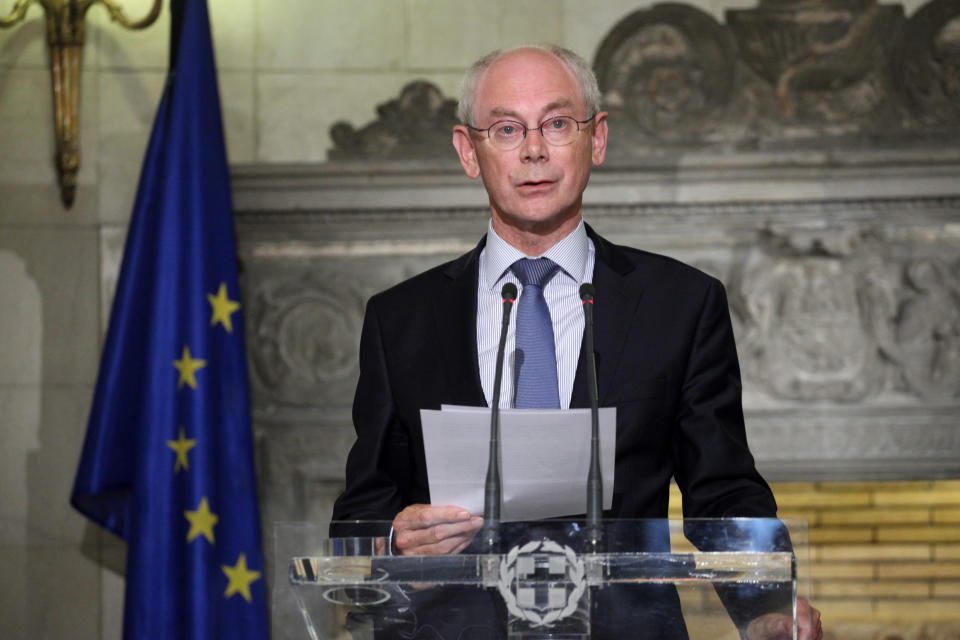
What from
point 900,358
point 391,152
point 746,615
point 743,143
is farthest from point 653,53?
point 746,615

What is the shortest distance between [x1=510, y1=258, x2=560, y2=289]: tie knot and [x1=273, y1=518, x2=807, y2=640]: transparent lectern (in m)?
0.67

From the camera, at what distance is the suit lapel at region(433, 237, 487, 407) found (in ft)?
→ 7.12

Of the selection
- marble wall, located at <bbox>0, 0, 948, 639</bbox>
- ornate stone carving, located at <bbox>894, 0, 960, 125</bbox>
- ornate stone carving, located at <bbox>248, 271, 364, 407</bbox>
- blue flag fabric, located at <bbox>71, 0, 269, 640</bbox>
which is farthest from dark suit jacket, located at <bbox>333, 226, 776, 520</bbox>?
ornate stone carving, located at <bbox>894, 0, 960, 125</bbox>

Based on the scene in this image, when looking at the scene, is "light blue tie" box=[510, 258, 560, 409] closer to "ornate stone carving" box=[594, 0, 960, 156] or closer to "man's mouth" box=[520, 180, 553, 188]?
"man's mouth" box=[520, 180, 553, 188]

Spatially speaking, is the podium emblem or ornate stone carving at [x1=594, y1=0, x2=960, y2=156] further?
ornate stone carving at [x1=594, y1=0, x2=960, y2=156]

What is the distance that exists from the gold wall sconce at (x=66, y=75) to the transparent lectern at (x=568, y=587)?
334 cm

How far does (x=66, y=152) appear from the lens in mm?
4617

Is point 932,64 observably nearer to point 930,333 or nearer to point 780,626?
point 930,333

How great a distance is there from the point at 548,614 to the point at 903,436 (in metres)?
3.35

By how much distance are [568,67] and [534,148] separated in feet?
0.58

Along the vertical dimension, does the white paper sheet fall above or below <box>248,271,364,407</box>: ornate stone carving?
below

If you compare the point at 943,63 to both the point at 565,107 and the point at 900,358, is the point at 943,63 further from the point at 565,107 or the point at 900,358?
the point at 565,107

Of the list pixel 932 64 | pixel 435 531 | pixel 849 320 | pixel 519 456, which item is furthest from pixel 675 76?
pixel 435 531

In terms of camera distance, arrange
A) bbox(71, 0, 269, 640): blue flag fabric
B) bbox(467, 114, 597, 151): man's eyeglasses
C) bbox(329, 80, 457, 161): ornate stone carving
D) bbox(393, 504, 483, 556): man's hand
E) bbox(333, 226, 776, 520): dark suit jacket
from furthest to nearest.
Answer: bbox(329, 80, 457, 161): ornate stone carving
bbox(71, 0, 269, 640): blue flag fabric
bbox(467, 114, 597, 151): man's eyeglasses
bbox(333, 226, 776, 520): dark suit jacket
bbox(393, 504, 483, 556): man's hand
